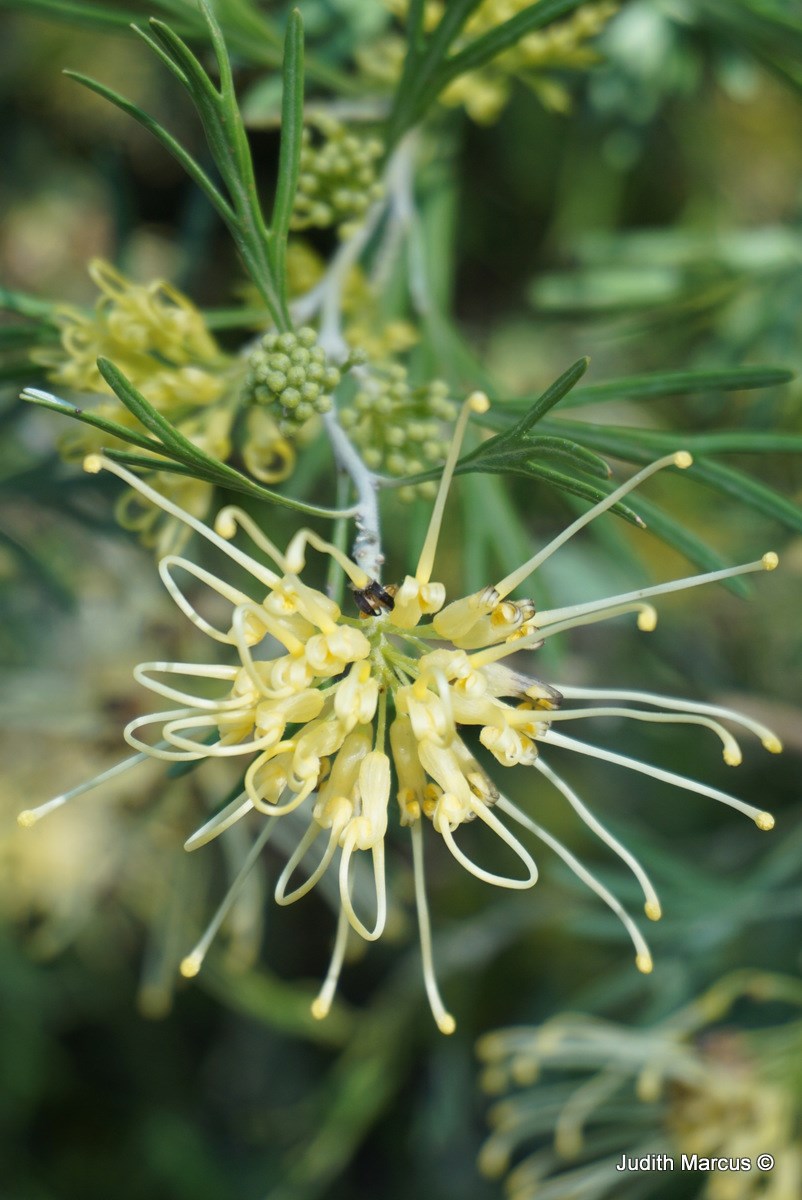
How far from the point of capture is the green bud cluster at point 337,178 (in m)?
0.90

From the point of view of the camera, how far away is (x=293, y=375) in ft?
2.26

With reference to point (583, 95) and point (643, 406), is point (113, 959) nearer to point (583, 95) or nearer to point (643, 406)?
point (643, 406)

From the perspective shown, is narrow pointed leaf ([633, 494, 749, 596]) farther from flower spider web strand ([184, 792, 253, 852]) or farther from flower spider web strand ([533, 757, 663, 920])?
flower spider web strand ([184, 792, 253, 852])

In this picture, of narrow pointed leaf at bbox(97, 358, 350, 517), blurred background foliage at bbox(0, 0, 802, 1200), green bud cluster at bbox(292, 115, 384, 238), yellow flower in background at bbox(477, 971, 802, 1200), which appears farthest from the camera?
blurred background foliage at bbox(0, 0, 802, 1200)

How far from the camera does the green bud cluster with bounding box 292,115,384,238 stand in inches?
35.5

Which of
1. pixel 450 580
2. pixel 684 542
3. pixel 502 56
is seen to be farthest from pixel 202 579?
pixel 450 580

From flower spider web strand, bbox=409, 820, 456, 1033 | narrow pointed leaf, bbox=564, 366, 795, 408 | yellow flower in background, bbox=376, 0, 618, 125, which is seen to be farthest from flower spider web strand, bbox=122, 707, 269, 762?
yellow flower in background, bbox=376, 0, 618, 125

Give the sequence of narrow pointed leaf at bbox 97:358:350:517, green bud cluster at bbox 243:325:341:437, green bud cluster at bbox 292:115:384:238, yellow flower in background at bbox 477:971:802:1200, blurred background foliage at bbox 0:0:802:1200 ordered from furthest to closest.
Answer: blurred background foliage at bbox 0:0:802:1200
yellow flower in background at bbox 477:971:802:1200
green bud cluster at bbox 292:115:384:238
green bud cluster at bbox 243:325:341:437
narrow pointed leaf at bbox 97:358:350:517

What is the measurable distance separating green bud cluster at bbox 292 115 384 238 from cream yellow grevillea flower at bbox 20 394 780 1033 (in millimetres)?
403

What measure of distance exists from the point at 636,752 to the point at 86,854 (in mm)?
842

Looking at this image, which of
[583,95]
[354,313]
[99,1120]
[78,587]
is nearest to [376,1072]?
[99,1120]

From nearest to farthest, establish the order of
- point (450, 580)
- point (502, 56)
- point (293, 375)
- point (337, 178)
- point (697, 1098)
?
1. point (293, 375)
2. point (337, 178)
3. point (502, 56)
4. point (697, 1098)
5. point (450, 580)

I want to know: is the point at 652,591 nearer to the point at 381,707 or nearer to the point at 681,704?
the point at 681,704

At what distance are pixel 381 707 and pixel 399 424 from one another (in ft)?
0.77
